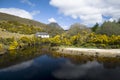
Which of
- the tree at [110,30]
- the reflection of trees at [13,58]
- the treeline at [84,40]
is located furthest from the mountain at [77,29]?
the reflection of trees at [13,58]

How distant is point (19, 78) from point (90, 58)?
25893mm

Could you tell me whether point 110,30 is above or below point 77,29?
below

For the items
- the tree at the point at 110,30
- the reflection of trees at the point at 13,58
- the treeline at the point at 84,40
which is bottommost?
the reflection of trees at the point at 13,58

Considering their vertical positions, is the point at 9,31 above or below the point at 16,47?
above

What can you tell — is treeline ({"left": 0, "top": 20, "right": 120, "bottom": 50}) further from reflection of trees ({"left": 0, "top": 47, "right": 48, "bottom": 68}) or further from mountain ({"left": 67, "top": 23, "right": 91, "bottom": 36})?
reflection of trees ({"left": 0, "top": 47, "right": 48, "bottom": 68})

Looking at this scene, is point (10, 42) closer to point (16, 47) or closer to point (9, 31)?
point (16, 47)

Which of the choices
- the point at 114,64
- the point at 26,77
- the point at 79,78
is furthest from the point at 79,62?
the point at 26,77

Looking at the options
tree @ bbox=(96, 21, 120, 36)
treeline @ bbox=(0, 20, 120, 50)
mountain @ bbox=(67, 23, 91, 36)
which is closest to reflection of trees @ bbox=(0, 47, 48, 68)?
treeline @ bbox=(0, 20, 120, 50)

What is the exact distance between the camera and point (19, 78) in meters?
32.7

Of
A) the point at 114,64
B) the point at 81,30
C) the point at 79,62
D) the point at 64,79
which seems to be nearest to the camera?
the point at 64,79

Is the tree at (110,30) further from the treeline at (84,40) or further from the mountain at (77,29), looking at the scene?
the mountain at (77,29)

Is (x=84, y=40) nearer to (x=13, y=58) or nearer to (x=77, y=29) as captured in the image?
(x=77, y=29)

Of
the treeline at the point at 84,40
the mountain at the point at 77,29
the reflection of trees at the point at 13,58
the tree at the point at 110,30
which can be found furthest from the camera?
the mountain at the point at 77,29

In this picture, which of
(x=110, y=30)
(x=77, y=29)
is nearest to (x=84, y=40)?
(x=110, y=30)
